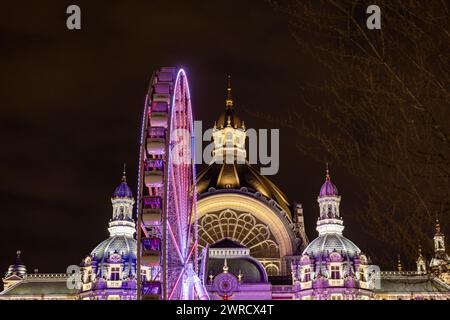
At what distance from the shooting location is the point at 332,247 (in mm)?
75250

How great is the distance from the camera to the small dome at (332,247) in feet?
246

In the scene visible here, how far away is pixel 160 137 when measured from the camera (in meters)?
31.9

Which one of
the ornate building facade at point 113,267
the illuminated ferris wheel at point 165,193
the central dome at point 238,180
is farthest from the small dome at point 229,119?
the illuminated ferris wheel at point 165,193

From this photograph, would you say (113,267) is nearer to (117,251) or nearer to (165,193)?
(117,251)

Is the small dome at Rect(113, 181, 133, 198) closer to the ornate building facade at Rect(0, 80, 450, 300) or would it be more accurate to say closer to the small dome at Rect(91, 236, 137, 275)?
the ornate building facade at Rect(0, 80, 450, 300)

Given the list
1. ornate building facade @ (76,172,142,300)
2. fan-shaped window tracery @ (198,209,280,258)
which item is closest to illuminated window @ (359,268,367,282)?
fan-shaped window tracery @ (198,209,280,258)

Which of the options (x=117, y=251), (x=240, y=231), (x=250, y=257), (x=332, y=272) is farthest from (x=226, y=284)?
(x=117, y=251)

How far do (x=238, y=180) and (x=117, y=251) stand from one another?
15.9 metres

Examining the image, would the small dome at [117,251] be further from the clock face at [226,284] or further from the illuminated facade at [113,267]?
the clock face at [226,284]

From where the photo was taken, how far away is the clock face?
7000 centimetres

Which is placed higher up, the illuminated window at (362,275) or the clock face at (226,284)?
the illuminated window at (362,275)

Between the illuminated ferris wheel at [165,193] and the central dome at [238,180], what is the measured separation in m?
42.9

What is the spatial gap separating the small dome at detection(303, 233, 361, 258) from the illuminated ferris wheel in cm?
3801
